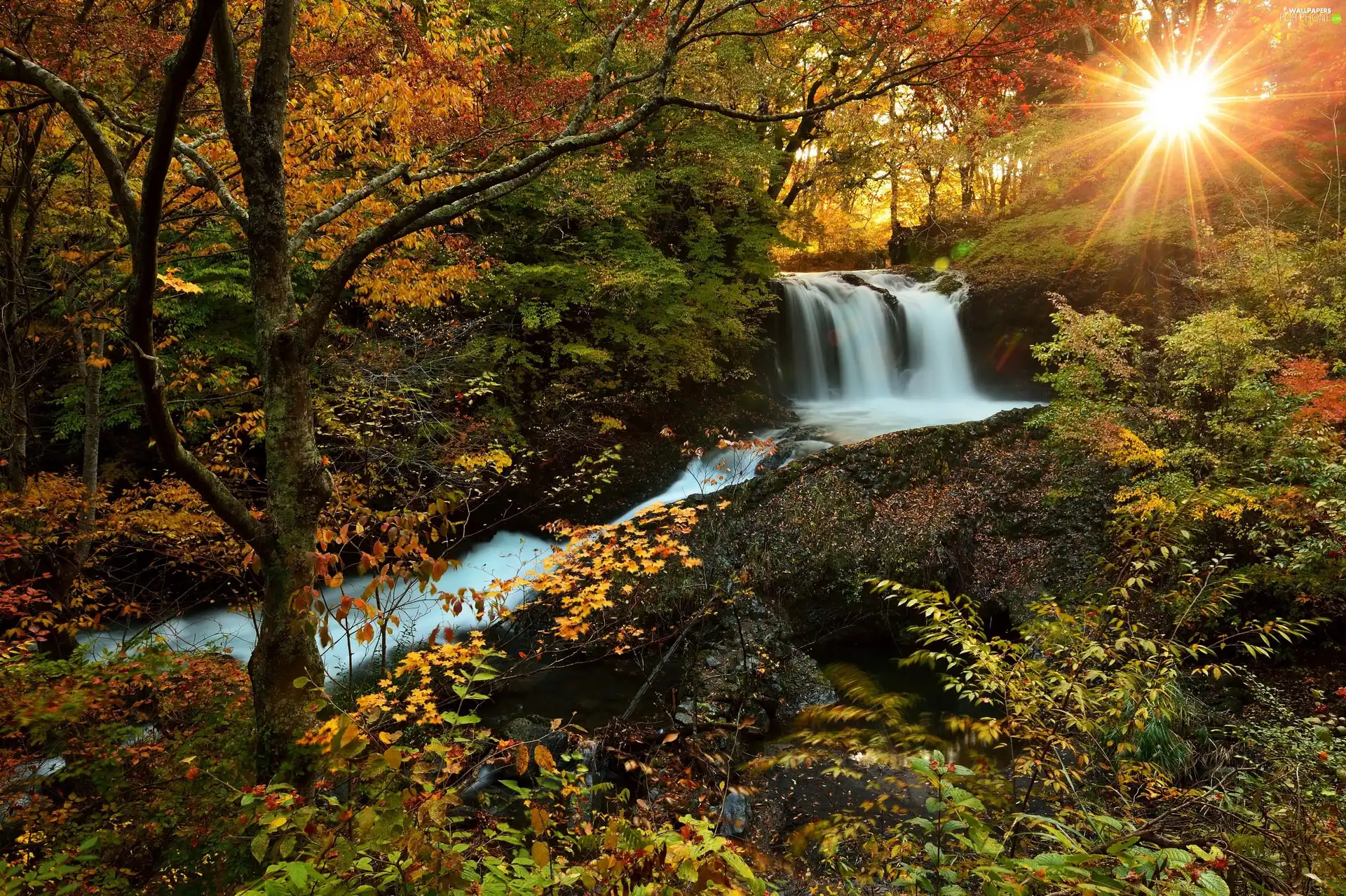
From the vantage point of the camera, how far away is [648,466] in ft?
42.3

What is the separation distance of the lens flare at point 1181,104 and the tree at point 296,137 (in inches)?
465

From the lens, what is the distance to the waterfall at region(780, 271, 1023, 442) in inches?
644

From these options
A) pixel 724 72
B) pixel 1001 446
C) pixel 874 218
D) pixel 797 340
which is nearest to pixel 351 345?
pixel 724 72

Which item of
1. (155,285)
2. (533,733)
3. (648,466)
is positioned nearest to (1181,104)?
(648,466)

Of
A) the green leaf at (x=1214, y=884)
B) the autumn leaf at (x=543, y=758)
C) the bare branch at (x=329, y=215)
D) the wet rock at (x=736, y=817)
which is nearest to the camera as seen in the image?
the green leaf at (x=1214, y=884)

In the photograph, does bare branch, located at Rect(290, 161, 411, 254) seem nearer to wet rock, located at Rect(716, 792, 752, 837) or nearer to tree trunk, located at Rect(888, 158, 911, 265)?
wet rock, located at Rect(716, 792, 752, 837)

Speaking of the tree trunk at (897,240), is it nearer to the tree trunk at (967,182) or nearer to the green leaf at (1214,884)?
the tree trunk at (967,182)

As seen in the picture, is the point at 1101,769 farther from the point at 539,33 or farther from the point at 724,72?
the point at 539,33

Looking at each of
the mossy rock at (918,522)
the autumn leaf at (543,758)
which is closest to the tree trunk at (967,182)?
the mossy rock at (918,522)

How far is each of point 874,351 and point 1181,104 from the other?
9.60 m

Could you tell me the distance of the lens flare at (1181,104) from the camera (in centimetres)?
1529

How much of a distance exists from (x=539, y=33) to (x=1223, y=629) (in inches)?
628

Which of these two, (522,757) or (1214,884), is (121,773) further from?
(1214,884)

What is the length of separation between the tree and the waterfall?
9.73 metres
